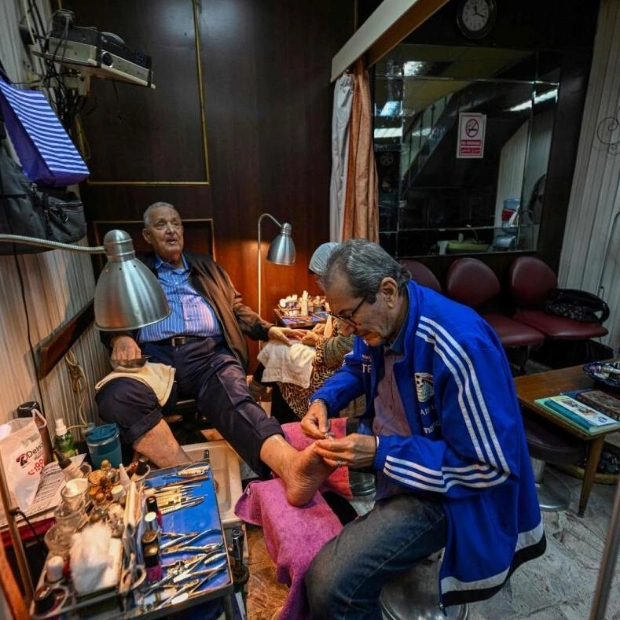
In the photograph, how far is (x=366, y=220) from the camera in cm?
271

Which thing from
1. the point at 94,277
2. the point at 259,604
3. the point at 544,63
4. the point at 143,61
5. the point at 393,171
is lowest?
the point at 259,604

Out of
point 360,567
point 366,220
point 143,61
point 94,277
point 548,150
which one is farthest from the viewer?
point 548,150

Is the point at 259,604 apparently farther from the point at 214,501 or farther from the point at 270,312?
the point at 270,312

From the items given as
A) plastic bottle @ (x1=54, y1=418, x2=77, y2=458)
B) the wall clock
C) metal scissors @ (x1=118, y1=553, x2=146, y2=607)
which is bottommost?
plastic bottle @ (x1=54, y1=418, x2=77, y2=458)

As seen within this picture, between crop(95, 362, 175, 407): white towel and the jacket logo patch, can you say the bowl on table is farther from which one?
crop(95, 362, 175, 407): white towel

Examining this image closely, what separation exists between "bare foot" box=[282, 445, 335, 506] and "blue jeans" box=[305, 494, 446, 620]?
6.1 inches

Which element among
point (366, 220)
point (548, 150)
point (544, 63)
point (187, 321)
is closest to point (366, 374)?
point (187, 321)

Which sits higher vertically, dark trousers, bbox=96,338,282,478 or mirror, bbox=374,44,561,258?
mirror, bbox=374,44,561,258

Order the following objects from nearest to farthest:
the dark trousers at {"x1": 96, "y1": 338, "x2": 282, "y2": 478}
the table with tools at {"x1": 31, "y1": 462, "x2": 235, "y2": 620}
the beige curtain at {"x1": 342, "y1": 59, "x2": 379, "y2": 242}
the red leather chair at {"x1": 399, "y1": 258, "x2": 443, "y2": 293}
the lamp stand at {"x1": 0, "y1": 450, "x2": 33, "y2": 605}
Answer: the lamp stand at {"x1": 0, "y1": 450, "x2": 33, "y2": 605}, the table with tools at {"x1": 31, "y1": 462, "x2": 235, "y2": 620}, the dark trousers at {"x1": 96, "y1": 338, "x2": 282, "y2": 478}, the beige curtain at {"x1": 342, "y1": 59, "x2": 379, "y2": 242}, the red leather chair at {"x1": 399, "y1": 258, "x2": 443, "y2": 293}

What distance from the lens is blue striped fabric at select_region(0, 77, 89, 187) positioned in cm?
110

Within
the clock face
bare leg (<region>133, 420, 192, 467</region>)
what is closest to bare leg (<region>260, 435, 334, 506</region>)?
bare leg (<region>133, 420, 192, 467</region>)

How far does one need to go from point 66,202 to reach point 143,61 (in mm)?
985

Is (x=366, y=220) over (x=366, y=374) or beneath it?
over

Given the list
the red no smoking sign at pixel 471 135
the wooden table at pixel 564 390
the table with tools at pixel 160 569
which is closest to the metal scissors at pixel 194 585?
the table with tools at pixel 160 569
